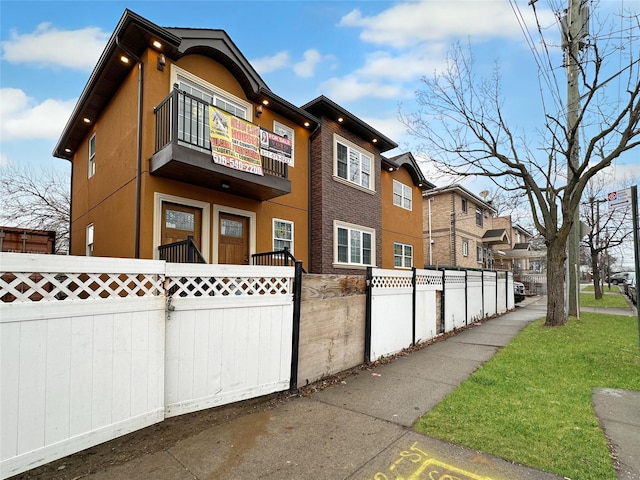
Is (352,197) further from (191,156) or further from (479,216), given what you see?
(479,216)

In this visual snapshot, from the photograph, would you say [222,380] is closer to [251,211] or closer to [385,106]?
[251,211]

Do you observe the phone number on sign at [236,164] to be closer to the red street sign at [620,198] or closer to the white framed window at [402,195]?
the red street sign at [620,198]

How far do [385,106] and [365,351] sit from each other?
29.8 feet

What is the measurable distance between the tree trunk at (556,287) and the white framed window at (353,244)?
5932 millimetres

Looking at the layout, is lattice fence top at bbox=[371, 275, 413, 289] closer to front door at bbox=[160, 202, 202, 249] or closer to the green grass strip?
front door at bbox=[160, 202, 202, 249]

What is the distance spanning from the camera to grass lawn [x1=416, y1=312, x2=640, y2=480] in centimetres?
304

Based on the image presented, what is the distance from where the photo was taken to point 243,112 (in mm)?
9445

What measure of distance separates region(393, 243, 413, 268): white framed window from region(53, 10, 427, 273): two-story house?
2.59 m

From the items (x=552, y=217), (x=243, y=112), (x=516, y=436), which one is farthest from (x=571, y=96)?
(x=516, y=436)

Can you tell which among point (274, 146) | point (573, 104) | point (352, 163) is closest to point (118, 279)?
point (274, 146)

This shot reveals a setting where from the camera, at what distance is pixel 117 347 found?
3199mm

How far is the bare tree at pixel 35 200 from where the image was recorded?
18766mm

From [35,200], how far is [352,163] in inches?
774

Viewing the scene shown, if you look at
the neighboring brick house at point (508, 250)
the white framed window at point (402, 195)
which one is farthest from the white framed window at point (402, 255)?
the neighboring brick house at point (508, 250)
